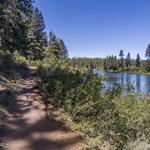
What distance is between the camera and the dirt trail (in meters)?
7.84

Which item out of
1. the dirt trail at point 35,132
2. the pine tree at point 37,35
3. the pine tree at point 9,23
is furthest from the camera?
the pine tree at point 37,35

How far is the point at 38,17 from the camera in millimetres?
67812

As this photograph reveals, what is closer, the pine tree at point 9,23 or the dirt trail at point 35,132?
the dirt trail at point 35,132

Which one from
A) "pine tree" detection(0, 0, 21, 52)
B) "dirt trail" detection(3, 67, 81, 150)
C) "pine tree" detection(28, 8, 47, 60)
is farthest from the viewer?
"pine tree" detection(28, 8, 47, 60)

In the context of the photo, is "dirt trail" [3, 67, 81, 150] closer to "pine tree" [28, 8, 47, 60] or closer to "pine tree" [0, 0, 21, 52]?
"pine tree" [0, 0, 21, 52]

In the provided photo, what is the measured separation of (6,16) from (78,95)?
16.0m

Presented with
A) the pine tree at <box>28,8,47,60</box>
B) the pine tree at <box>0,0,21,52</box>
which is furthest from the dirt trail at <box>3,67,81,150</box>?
the pine tree at <box>28,8,47,60</box>

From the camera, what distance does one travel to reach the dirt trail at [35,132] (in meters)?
7.84

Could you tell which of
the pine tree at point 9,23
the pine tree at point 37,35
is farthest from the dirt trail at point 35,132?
the pine tree at point 37,35

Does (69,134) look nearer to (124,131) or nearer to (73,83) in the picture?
(124,131)

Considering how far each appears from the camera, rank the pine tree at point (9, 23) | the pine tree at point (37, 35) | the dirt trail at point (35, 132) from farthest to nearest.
Result: the pine tree at point (37, 35), the pine tree at point (9, 23), the dirt trail at point (35, 132)

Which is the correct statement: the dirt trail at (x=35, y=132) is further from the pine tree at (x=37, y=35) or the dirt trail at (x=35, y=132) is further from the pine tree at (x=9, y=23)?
the pine tree at (x=37, y=35)

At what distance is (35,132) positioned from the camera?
8.71 metres

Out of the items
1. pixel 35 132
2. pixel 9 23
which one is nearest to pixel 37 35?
pixel 9 23
